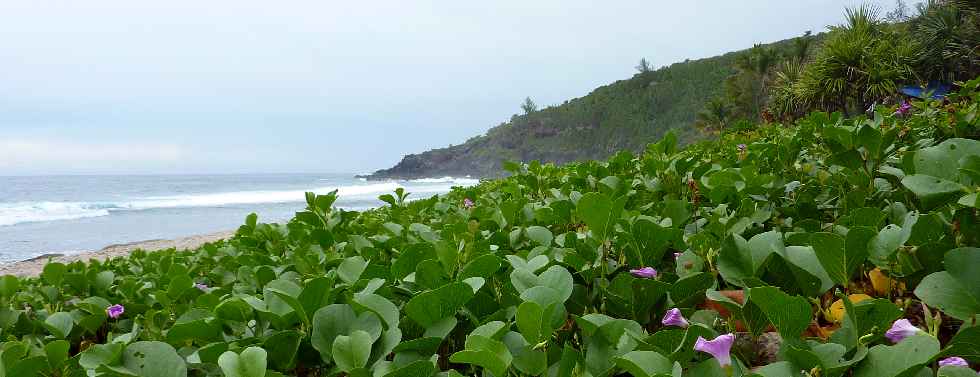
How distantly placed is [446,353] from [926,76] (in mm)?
21238

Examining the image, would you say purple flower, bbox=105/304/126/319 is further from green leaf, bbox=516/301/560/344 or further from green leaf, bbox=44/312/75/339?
green leaf, bbox=516/301/560/344

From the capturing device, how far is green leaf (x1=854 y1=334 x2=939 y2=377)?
60cm

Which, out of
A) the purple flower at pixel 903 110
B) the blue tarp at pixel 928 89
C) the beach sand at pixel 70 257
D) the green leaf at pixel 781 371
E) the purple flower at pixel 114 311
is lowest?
the beach sand at pixel 70 257

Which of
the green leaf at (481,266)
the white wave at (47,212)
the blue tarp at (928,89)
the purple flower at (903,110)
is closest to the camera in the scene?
the green leaf at (481,266)

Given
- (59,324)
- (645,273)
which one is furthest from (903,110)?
(59,324)

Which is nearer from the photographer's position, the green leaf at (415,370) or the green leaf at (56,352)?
the green leaf at (415,370)

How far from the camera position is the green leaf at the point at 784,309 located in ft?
2.28

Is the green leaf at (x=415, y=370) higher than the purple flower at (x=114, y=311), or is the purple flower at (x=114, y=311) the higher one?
the green leaf at (x=415, y=370)

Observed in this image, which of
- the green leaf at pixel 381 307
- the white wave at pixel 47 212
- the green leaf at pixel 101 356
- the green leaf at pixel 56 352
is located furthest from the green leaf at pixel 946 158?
the white wave at pixel 47 212

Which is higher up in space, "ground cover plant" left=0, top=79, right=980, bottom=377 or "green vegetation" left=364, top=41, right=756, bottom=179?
"green vegetation" left=364, top=41, right=756, bottom=179

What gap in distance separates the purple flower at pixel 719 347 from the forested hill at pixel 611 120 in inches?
1916

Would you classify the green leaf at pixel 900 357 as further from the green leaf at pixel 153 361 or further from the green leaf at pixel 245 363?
the green leaf at pixel 153 361

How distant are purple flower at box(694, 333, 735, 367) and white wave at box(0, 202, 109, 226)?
33698 millimetres

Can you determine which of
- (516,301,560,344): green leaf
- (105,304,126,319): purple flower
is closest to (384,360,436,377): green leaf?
(516,301,560,344): green leaf
